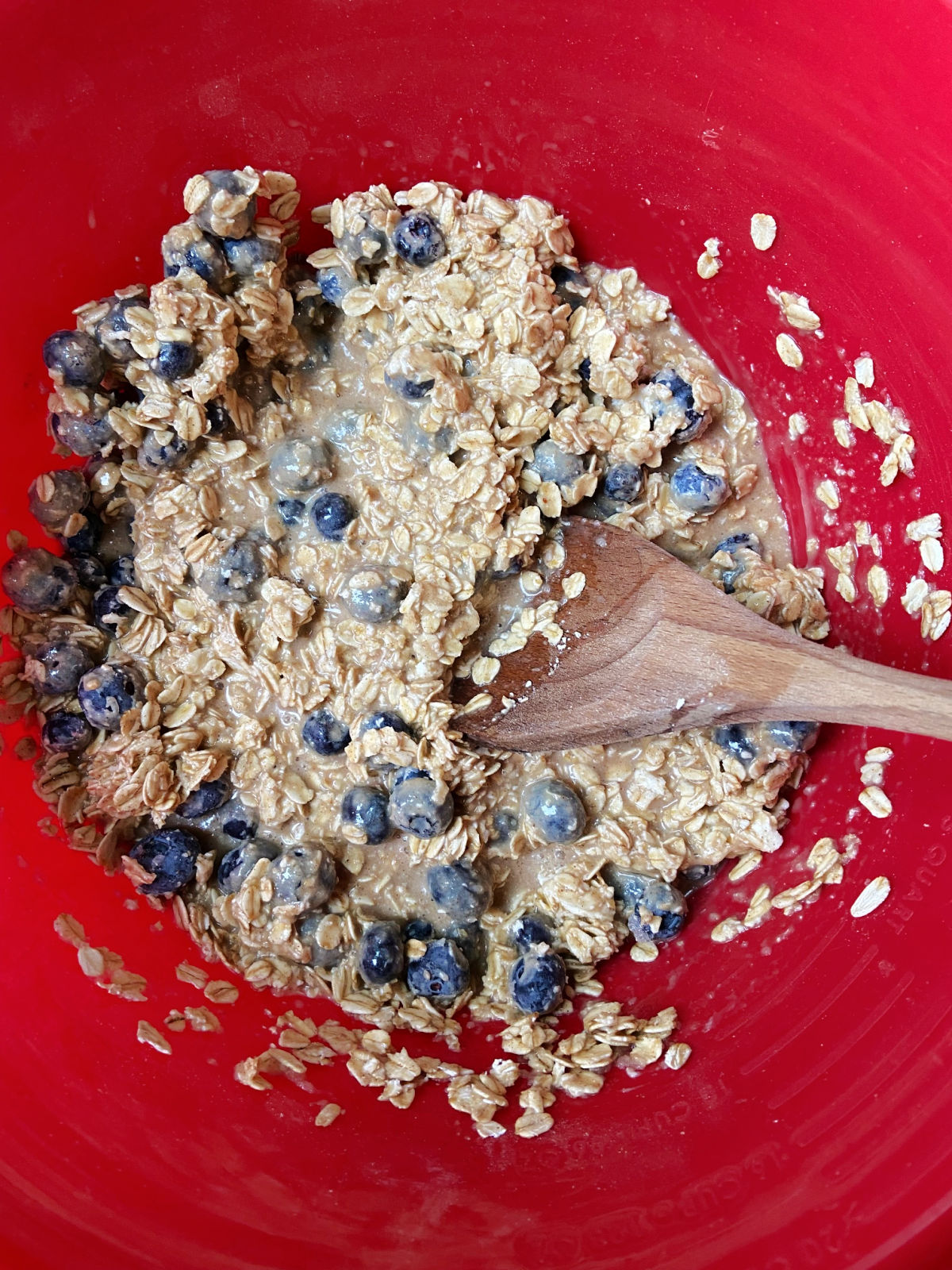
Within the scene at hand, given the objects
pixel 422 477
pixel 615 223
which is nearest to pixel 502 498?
pixel 422 477

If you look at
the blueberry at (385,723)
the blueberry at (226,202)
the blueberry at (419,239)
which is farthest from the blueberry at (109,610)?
the blueberry at (419,239)

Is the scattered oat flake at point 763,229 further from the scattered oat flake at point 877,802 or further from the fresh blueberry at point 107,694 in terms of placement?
the fresh blueberry at point 107,694

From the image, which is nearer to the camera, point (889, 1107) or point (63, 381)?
point (889, 1107)

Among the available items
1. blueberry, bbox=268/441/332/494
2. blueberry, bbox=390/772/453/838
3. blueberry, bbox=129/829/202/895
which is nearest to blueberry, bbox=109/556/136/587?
blueberry, bbox=268/441/332/494

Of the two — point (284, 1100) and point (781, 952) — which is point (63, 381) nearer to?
point (284, 1100)

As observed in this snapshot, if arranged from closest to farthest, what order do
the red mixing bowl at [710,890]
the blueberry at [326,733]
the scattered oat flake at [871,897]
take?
the red mixing bowl at [710,890], the scattered oat flake at [871,897], the blueberry at [326,733]

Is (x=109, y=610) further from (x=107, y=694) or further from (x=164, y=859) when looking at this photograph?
(x=164, y=859)
